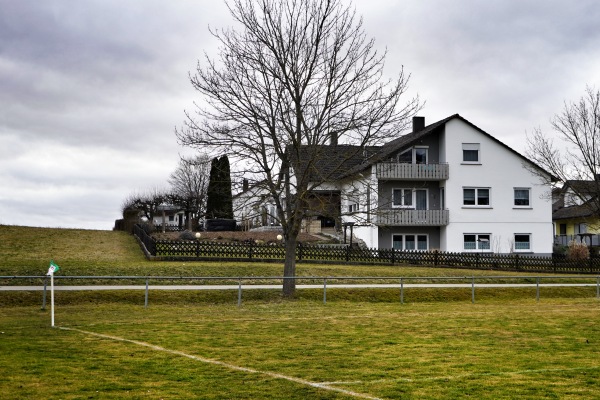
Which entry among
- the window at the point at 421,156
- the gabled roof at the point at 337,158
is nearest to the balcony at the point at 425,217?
the window at the point at 421,156

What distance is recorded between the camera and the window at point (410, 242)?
50625 mm

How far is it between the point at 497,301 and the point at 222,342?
16.5 m

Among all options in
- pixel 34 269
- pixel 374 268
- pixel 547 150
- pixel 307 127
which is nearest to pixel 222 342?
pixel 307 127

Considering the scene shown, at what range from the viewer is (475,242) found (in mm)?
50344

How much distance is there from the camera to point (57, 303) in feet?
77.4

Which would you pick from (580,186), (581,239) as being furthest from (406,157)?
(581,239)

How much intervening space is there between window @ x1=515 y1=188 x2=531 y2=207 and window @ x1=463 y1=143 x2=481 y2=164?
393 cm

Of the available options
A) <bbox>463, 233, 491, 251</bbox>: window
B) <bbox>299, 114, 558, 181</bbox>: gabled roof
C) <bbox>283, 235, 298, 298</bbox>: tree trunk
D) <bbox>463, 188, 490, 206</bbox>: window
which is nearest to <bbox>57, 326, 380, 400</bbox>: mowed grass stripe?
<bbox>283, 235, 298, 298</bbox>: tree trunk

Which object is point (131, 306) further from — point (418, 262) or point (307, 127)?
point (418, 262)

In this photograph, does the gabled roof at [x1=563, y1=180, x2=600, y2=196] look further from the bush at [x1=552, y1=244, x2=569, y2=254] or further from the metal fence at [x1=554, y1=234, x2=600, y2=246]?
the metal fence at [x1=554, y1=234, x2=600, y2=246]

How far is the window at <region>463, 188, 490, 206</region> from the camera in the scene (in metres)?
50.6

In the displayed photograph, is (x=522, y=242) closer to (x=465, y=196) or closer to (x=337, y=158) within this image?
(x=465, y=196)

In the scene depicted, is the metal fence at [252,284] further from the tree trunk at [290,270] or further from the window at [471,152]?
the window at [471,152]

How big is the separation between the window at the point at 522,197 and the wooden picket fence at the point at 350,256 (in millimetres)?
7120
